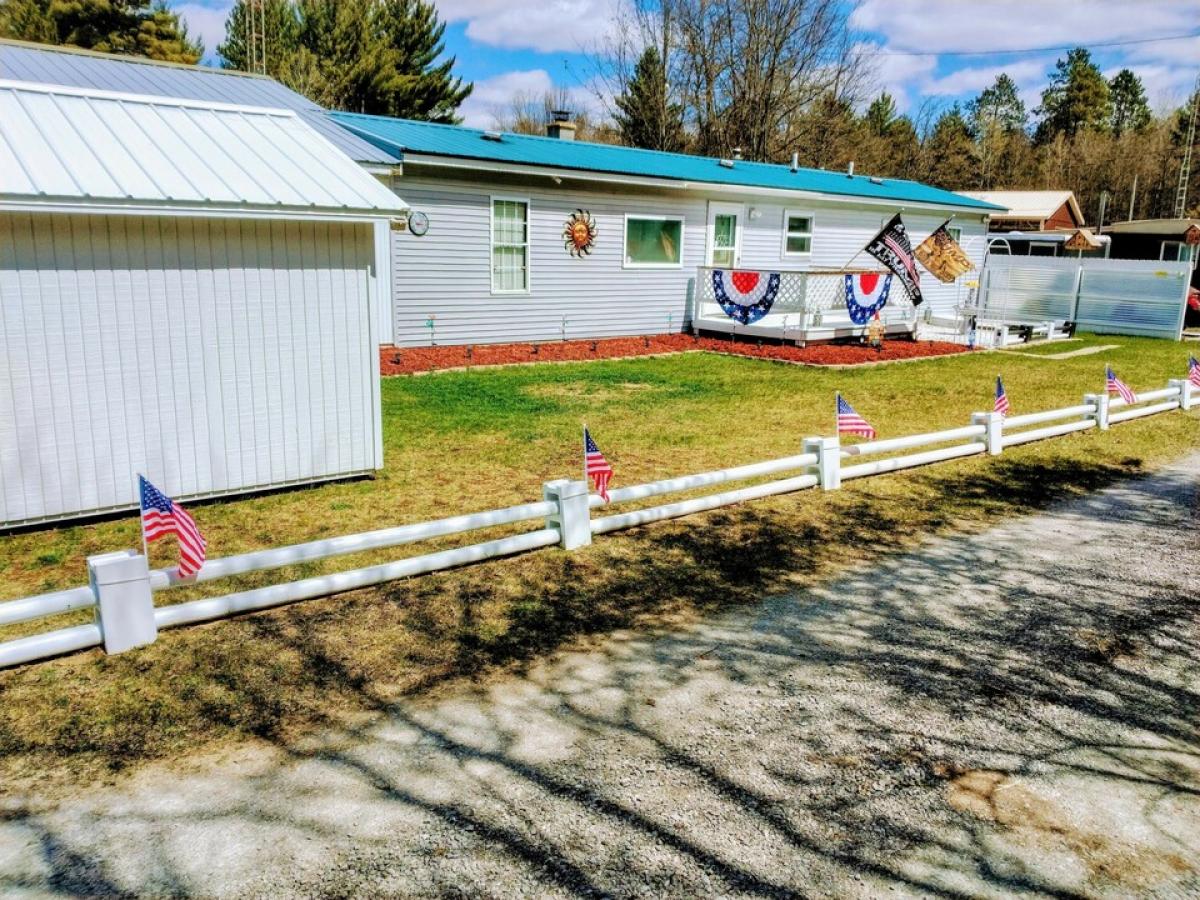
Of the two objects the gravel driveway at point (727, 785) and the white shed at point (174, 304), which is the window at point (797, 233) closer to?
the white shed at point (174, 304)

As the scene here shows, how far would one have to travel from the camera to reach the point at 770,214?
65.7 feet

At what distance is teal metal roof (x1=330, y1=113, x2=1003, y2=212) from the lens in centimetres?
1491

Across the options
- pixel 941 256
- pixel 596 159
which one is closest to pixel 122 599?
pixel 596 159

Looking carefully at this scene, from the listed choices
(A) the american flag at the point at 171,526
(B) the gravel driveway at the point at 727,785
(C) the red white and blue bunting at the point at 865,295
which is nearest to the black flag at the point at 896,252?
(C) the red white and blue bunting at the point at 865,295

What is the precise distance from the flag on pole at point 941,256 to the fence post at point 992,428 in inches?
434

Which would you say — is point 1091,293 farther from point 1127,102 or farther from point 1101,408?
point 1127,102

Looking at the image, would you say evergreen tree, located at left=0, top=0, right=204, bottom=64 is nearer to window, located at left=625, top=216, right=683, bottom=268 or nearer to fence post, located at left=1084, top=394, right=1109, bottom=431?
window, located at left=625, top=216, right=683, bottom=268

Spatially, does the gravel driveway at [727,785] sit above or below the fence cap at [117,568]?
below

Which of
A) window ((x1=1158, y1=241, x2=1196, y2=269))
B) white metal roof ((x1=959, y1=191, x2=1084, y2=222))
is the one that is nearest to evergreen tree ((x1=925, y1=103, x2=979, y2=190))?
white metal roof ((x1=959, y1=191, x2=1084, y2=222))

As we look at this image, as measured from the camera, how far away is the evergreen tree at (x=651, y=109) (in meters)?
36.9

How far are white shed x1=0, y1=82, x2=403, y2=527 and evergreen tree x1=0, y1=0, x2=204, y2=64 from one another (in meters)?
36.5

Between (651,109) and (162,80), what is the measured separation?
26.0 meters

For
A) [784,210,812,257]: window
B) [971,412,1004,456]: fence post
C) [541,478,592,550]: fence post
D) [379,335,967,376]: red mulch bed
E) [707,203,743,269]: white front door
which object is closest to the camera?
[541,478,592,550]: fence post

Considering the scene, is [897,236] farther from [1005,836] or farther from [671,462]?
[1005,836]
